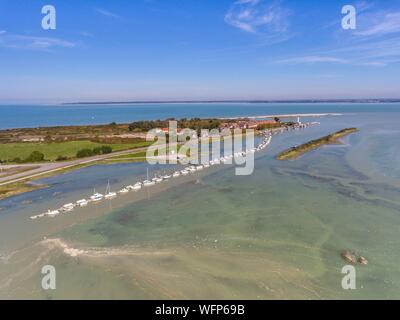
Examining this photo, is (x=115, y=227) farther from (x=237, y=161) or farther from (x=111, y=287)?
(x=237, y=161)

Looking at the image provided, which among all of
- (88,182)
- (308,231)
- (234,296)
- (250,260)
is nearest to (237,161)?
(88,182)

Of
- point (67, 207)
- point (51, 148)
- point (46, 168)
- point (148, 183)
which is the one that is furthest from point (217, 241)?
point (51, 148)

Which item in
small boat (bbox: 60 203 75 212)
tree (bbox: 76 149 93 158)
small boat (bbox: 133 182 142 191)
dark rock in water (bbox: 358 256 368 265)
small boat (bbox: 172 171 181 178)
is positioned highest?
tree (bbox: 76 149 93 158)

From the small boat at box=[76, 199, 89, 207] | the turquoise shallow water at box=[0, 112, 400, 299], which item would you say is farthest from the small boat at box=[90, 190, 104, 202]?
the turquoise shallow water at box=[0, 112, 400, 299]

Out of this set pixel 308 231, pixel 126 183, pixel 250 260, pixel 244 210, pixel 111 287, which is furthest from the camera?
pixel 126 183

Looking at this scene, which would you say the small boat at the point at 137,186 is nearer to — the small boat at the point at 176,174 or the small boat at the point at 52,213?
the small boat at the point at 176,174

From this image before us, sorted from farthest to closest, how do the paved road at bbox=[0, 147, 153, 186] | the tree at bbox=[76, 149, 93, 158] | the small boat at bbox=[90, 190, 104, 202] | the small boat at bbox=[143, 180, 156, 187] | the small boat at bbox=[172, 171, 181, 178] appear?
the tree at bbox=[76, 149, 93, 158] < the small boat at bbox=[172, 171, 181, 178] < the paved road at bbox=[0, 147, 153, 186] < the small boat at bbox=[143, 180, 156, 187] < the small boat at bbox=[90, 190, 104, 202]

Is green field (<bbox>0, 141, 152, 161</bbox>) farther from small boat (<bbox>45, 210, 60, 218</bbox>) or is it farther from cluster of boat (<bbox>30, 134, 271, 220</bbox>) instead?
small boat (<bbox>45, 210, 60, 218</bbox>)
